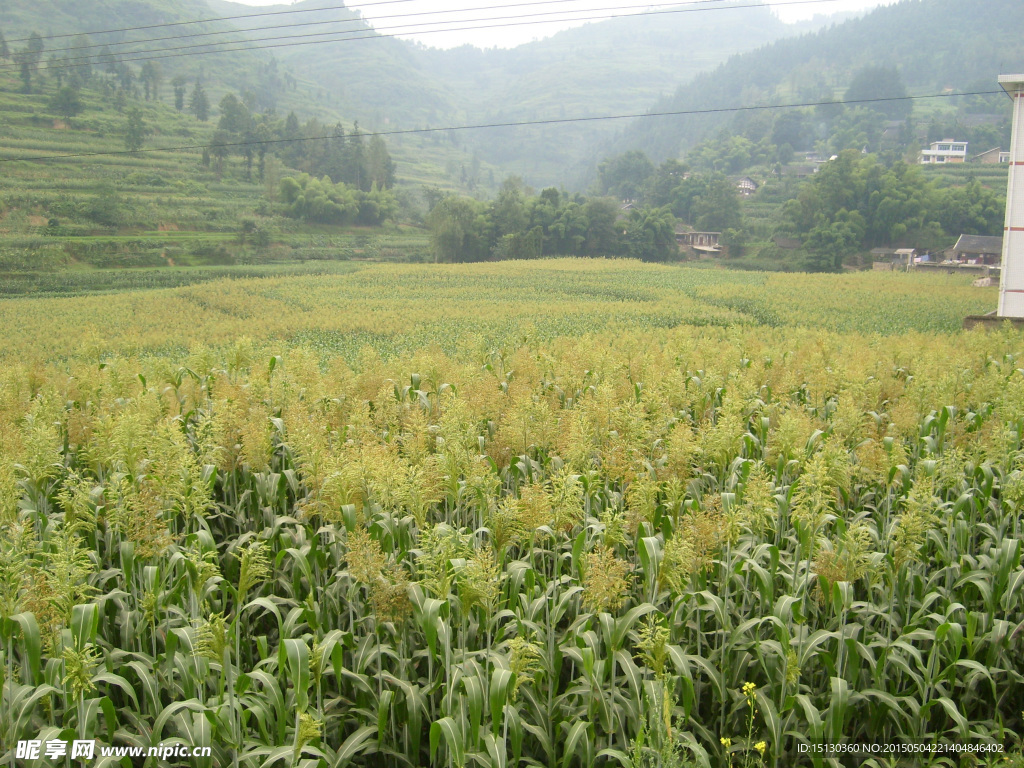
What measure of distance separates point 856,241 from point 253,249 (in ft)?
177

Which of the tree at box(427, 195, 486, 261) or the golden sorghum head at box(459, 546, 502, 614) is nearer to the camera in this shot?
the golden sorghum head at box(459, 546, 502, 614)

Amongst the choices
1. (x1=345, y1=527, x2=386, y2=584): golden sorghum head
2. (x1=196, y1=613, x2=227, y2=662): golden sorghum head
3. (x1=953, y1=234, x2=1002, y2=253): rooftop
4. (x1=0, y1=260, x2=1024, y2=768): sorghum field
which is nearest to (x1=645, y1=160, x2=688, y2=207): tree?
(x1=953, y1=234, x2=1002, y2=253): rooftop

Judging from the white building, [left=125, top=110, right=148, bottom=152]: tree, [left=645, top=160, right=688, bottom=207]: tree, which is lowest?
[left=645, top=160, right=688, bottom=207]: tree

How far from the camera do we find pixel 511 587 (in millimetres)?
4867

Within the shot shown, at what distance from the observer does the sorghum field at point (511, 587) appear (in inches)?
153

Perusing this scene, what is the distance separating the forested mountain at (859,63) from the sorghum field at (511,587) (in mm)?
135870

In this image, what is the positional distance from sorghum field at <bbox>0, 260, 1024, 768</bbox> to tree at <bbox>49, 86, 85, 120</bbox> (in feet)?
273

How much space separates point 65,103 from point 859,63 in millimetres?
145198

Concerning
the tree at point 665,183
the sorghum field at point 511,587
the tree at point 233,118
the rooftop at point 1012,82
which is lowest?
the sorghum field at point 511,587

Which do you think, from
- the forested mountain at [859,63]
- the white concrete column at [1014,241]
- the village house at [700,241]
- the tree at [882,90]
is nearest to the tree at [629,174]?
the village house at [700,241]

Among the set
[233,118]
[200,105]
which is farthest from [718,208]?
[200,105]

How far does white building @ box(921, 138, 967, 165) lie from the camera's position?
316ft

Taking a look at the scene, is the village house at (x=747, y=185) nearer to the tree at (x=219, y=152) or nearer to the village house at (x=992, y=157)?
the village house at (x=992, y=157)

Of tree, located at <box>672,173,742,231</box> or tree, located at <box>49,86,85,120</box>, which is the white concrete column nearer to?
tree, located at <box>672,173,742,231</box>
